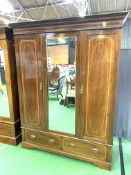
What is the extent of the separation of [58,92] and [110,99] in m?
0.83

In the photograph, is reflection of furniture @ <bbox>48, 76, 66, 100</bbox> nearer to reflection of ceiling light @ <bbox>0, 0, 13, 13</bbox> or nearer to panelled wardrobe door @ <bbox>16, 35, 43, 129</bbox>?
panelled wardrobe door @ <bbox>16, 35, 43, 129</bbox>

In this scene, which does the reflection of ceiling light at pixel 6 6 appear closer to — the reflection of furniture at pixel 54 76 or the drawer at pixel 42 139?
the reflection of furniture at pixel 54 76

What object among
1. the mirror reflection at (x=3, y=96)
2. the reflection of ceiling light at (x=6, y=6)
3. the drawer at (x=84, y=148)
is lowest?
the drawer at (x=84, y=148)

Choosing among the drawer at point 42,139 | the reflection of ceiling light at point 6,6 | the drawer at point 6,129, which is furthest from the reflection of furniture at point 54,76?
the reflection of ceiling light at point 6,6

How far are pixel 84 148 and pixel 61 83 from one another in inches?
40.6

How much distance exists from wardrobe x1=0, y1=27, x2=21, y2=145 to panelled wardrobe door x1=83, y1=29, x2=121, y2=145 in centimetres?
125

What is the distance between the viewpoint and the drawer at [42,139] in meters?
2.42

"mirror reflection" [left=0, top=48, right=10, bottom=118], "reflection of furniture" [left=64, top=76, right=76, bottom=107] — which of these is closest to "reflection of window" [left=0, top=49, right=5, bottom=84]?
"mirror reflection" [left=0, top=48, right=10, bottom=118]

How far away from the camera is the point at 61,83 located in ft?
7.91

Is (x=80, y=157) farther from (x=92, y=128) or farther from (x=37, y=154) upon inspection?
(x=37, y=154)

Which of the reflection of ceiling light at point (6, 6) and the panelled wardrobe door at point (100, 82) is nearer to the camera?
the panelled wardrobe door at point (100, 82)

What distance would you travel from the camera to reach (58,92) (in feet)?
7.97

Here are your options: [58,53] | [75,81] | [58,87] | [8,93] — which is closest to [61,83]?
[58,87]

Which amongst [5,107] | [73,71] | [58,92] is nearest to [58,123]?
[58,92]
